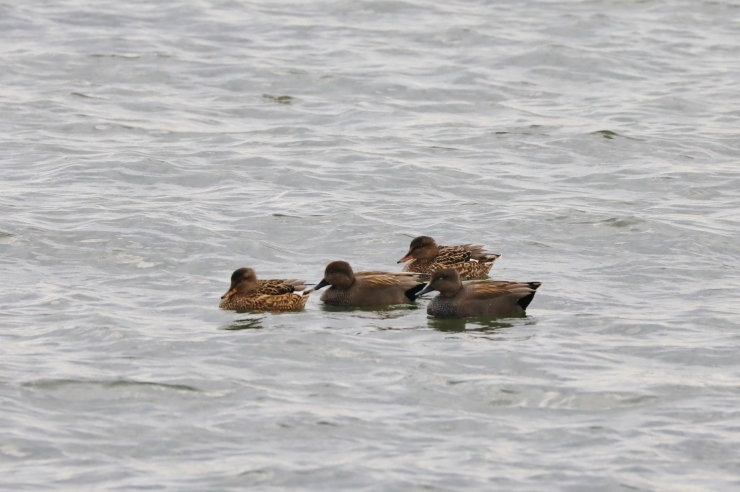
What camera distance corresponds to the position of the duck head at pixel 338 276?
1344 cm

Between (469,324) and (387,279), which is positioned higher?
(387,279)

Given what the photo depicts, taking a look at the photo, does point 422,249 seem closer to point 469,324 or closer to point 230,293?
point 469,324

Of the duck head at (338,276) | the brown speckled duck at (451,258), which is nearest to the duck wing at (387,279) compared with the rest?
the duck head at (338,276)

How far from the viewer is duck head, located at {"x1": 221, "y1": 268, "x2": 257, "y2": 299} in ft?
43.1

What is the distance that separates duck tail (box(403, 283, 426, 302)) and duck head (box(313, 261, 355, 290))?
1.85 ft

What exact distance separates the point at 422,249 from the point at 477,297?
5.50 ft

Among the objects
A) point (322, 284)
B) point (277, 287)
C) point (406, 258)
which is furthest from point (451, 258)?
point (277, 287)

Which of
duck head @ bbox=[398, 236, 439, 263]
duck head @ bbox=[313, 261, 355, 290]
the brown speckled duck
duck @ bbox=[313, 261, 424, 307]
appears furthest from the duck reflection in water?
duck head @ bbox=[398, 236, 439, 263]

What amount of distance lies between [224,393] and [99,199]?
7151mm

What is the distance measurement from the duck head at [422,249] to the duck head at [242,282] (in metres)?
2.04

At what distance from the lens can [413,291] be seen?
45.1 feet

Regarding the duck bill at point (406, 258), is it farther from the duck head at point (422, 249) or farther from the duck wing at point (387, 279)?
the duck wing at point (387, 279)

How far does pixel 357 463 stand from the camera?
9.35 meters

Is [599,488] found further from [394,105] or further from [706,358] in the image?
[394,105]
